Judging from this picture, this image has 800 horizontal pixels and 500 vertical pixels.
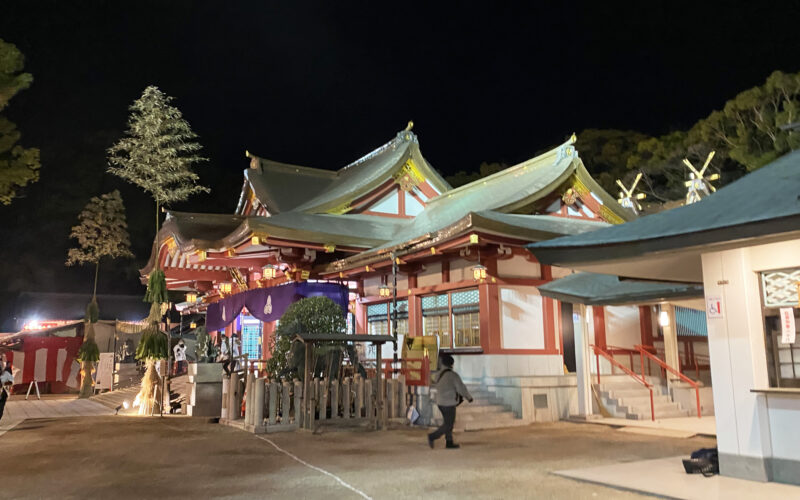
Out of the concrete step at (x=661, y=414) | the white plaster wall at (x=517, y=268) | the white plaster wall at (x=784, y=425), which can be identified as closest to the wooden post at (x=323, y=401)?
the white plaster wall at (x=517, y=268)

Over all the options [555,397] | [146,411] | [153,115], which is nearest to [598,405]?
[555,397]

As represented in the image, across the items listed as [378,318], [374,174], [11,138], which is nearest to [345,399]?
[378,318]

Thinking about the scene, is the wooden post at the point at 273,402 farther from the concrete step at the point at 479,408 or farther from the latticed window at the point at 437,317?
the latticed window at the point at 437,317

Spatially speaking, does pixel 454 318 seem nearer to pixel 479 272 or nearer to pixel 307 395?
pixel 479 272

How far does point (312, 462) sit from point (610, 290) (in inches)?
284

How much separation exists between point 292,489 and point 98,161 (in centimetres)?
4459

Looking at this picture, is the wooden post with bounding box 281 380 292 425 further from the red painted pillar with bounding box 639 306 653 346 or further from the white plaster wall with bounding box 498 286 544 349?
the red painted pillar with bounding box 639 306 653 346

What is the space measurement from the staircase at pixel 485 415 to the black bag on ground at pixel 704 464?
5.89m

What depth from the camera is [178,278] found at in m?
25.4

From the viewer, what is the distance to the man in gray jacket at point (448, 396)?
10.4 meters

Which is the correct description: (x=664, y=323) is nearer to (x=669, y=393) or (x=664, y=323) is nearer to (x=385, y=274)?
(x=669, y=393)

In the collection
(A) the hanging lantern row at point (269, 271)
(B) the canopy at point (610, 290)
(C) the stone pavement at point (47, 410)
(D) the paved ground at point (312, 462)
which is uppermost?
(A) the hanging lantern row at point (269, 271)

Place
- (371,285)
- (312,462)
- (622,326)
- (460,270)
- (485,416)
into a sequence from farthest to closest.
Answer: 1. (371,285)
2. (622,326)
3. (460,270)
4. (485,416)
5. (312,462)

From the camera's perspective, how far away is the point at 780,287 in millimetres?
→ 7094
